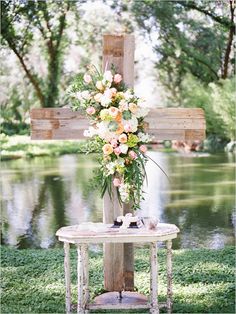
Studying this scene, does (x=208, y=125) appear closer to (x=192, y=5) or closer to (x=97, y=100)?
(x=192, y=5)

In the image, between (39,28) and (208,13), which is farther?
(39,28)

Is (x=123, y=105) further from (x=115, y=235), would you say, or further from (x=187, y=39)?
(x=187, y=39)

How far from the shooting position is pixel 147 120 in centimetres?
383

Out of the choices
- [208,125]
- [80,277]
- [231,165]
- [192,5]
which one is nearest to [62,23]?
[192,5]

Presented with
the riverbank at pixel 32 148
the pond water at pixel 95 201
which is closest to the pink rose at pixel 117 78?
the pond water at pixel 95 201

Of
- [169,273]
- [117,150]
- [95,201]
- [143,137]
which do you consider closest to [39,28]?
[95,201]

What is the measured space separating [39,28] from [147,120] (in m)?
9.19

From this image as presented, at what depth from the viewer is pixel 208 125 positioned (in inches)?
747

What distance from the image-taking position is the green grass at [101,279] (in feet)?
12.6

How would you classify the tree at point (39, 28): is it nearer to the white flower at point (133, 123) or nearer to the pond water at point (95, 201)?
the pond water at point (95, 201)

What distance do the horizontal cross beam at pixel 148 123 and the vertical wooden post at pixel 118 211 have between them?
0.29 meters

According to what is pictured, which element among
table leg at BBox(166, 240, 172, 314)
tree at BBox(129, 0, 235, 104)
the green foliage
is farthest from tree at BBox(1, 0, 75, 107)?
table leg at BBox(166, 240, 172, 314)

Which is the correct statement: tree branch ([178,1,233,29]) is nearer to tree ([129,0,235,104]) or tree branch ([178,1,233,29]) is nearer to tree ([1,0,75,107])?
tree ([129,0,235,104])

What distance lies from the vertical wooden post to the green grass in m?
0.15
